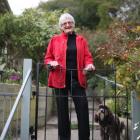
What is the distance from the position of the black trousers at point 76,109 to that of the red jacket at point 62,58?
0.31 feet

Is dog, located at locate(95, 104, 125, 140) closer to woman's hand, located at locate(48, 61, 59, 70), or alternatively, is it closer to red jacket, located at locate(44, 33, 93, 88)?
Answer: red jacket, located at locate(44, 33, 93, 88)

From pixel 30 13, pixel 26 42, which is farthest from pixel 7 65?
pixel 30 13

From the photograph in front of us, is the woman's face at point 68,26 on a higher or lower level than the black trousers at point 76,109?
higher

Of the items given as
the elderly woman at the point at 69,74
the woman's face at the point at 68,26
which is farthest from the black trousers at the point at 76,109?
the woman's face at the point at 68,26

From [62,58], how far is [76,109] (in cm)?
65

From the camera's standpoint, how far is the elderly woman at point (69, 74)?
240 inches

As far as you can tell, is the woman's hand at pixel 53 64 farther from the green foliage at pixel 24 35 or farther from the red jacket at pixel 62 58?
the green foliage at pixel 24 35

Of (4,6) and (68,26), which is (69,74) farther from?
(4,6)

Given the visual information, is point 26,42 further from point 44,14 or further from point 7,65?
point 44,14

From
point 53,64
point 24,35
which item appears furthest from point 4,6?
point 53,64

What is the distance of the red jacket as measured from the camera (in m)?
6.13

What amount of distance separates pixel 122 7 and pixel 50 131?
703 inches

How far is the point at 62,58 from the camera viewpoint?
6.20 metres

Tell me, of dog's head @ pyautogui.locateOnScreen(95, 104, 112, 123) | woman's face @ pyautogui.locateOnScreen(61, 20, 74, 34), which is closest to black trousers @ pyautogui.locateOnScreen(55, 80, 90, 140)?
dog's head @ pyautogui.locateOnScreen(95, 104, 112, 123)
